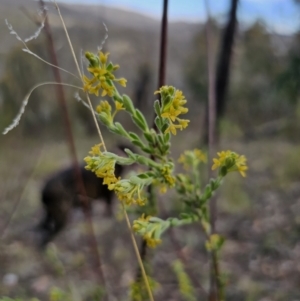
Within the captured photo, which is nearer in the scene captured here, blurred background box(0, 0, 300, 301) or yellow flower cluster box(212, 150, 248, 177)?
yellow flower cluster box(212, 150, 248, 177)

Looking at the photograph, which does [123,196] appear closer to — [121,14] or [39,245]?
[39,245]

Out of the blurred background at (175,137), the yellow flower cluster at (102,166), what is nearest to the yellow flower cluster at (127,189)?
the yellow flower cluster at (102,166)

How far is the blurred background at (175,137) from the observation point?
119 cm

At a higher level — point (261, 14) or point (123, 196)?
point (261, 14)

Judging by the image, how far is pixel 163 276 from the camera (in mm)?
1195

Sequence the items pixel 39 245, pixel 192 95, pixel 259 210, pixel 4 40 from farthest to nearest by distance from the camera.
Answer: pixel 192 95 < pixel 259 210 < pixel 39 245 < pixel 4 40

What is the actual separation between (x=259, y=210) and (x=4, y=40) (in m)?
1.09

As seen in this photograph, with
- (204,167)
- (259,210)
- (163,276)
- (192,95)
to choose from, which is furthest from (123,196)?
(192,95)

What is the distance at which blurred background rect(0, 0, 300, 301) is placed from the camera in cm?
119

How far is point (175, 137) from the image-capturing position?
1.65 m

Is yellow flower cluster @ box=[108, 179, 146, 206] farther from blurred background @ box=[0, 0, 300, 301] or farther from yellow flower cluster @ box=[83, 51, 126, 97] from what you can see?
blurred background @ box=[0, 0, 300, 301]

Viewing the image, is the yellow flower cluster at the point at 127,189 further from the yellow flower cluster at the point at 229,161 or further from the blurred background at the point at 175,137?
the blurred background at the point at 175,137

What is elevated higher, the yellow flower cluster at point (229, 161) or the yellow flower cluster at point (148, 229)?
the yellow flower cluster at point (229, 161)

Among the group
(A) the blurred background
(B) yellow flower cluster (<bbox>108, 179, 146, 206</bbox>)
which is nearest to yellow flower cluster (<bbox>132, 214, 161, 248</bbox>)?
(B) yellow flower cluster (<bbox>108, 179, 146, 206</bbox>)
